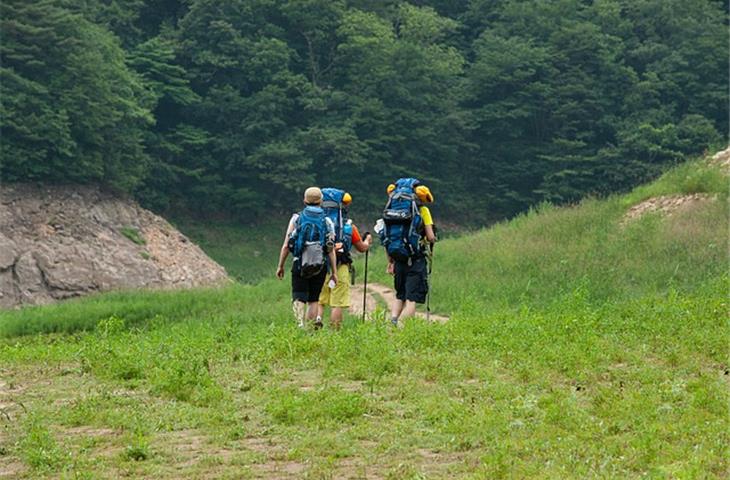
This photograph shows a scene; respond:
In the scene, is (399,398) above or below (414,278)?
below

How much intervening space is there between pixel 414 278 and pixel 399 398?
4.86 m

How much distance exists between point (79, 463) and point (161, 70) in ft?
146

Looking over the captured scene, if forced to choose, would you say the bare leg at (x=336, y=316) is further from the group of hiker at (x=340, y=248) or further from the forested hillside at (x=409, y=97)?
the forested hillside at (x=409, y=97)

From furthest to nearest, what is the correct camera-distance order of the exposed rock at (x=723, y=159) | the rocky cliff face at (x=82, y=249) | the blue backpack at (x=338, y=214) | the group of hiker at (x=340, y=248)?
the rocky cliff face at (x=82, y=249), the exposed rock at (x=723, y=159), the blue backpack at (x=338, y=214), the group of hiker at (x=340, y=248)

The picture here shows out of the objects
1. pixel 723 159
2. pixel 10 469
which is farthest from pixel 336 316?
pixel 723 159

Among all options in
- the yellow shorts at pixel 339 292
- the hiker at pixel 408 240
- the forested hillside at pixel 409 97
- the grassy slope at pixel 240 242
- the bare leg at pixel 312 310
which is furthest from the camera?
the forested hillside at pixel 409 97

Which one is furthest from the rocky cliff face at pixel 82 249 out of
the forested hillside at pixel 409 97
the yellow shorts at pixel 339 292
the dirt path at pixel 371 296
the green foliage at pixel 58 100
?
the yellow shorts at pixel 339 292

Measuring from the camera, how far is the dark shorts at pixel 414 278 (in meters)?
14.0

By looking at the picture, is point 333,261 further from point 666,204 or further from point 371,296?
point 666,204

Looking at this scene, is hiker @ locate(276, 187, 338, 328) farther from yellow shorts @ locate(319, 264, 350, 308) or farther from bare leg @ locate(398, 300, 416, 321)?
bare leg @ locate(398, 300, 416, 321)

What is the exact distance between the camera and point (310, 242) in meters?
13.3

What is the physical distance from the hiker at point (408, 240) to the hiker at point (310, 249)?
0.72m

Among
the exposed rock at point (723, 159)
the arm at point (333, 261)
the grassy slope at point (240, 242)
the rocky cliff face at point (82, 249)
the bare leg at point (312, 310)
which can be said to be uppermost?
the exposed rock at point (723, 159)

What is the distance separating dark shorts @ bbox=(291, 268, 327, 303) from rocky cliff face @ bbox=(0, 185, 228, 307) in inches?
839
